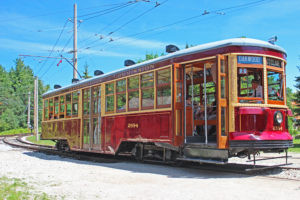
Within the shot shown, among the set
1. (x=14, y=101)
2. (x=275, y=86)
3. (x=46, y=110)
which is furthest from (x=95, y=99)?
(x=14, y=101)

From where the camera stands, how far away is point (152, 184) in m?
7.01

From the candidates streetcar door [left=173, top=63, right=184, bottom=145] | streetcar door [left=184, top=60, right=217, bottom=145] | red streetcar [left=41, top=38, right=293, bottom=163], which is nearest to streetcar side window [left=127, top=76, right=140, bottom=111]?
red streetcar [left=41, top=38, right=293, bottom=163]

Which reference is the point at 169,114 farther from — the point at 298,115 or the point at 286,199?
the point at 298,115

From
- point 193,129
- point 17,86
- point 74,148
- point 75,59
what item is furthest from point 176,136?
point 17,86

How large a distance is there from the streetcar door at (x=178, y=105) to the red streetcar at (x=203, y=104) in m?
0.03

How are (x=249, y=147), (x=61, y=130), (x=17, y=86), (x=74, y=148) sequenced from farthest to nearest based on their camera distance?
(x=17, y=86) → (x=61, y=130) → (x=74, y=148) → (x=249, y=147)

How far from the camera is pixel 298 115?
2234 centimetres

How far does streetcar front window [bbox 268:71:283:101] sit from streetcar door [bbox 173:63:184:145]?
2.14 metres

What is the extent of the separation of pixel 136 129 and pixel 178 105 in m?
1.90

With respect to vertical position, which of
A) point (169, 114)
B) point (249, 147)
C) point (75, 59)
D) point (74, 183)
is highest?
point (75, 59)

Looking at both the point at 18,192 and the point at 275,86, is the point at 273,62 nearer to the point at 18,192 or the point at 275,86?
the point at 275,86

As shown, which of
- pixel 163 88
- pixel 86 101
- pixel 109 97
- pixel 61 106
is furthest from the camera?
pixel 61 106

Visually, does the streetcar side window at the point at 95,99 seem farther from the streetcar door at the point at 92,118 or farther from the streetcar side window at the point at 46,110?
the streetcar side window at the point at 46,110

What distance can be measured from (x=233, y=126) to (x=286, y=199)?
2509 mm
